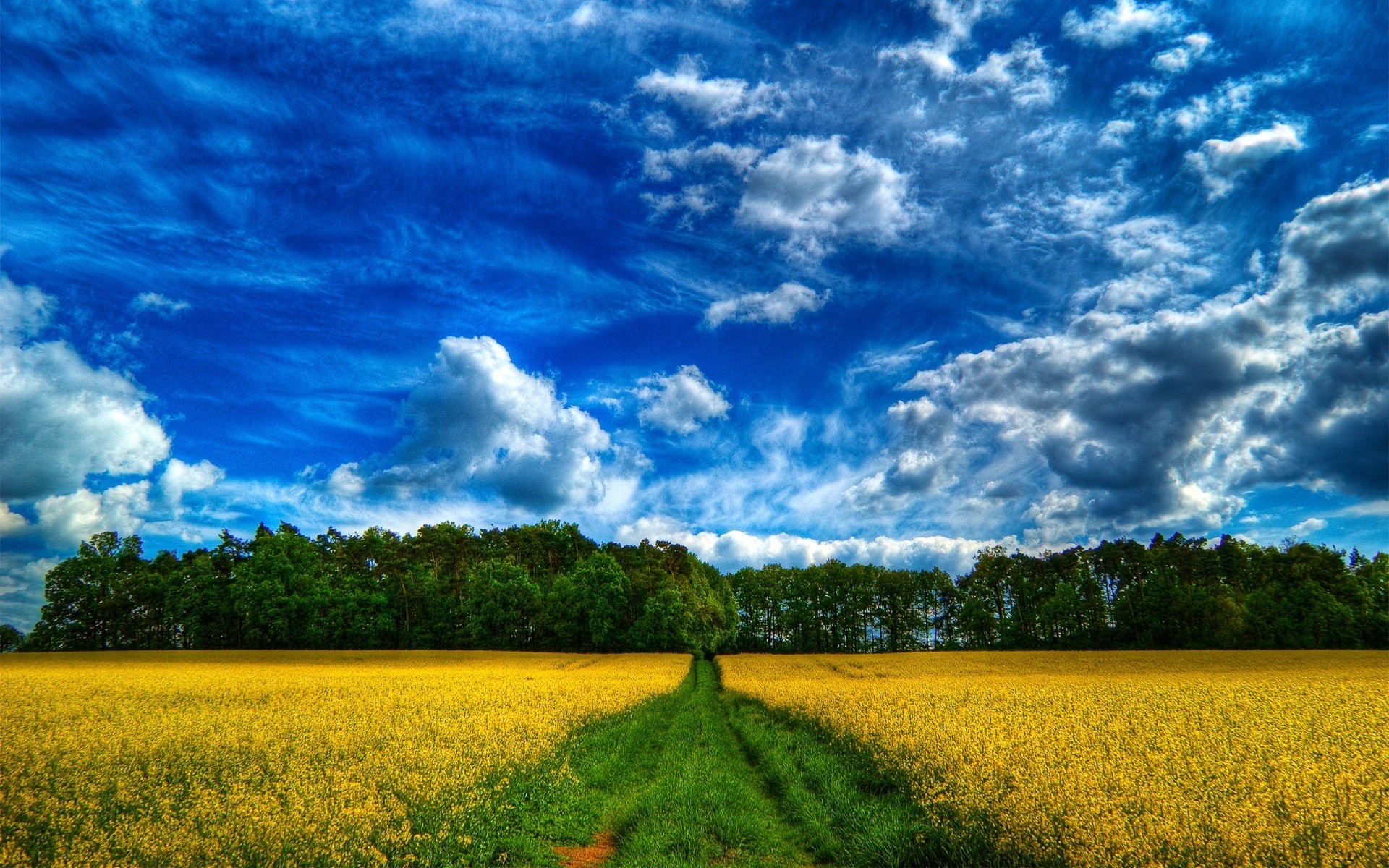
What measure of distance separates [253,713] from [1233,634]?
294 ft

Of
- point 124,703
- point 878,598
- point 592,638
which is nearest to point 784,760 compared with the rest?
point 124,703

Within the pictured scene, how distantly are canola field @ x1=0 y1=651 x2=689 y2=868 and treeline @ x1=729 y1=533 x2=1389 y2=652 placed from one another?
73.9m

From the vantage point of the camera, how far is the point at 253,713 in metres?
18.7

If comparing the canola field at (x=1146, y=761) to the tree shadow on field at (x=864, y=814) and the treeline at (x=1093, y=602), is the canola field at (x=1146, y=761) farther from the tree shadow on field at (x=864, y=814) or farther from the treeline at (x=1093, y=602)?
the treeline at (x=1093, y=602)

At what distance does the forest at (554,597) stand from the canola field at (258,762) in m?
38.7

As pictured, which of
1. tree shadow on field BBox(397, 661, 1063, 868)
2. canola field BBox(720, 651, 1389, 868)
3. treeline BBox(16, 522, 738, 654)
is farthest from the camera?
treeline BBox(16, 522, 738, 654)

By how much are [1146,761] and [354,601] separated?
7286 centimetres

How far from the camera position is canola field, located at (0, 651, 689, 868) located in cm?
812

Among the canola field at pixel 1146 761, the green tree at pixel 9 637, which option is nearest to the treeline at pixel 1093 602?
the canola field at pixel 1146 761

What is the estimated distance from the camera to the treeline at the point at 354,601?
2495 inches

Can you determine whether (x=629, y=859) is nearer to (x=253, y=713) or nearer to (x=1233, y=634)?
(x=253, y=713)

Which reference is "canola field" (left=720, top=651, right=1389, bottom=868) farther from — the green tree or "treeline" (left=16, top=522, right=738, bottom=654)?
the green tree

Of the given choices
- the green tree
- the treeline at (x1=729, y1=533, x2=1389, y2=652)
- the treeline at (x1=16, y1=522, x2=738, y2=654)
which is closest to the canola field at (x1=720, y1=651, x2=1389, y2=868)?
the treeline at (x1=16, y1=522, x2=738, y2=654)

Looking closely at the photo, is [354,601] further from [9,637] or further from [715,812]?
[715,812]
